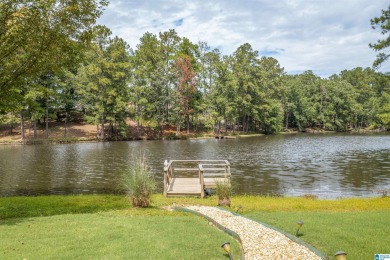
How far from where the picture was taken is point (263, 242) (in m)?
7.57

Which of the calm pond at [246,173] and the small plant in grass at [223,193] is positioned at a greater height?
the small plant in grass at [223,193]

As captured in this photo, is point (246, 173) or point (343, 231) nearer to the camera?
point (343, 231)

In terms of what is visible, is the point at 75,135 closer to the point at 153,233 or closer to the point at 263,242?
the point at 153,233

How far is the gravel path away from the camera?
6746mm

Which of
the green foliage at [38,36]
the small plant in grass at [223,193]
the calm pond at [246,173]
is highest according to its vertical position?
the green foliage at [38,36]

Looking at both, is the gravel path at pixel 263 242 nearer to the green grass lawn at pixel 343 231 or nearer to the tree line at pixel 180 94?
the green grass lawn at pixel 343 231

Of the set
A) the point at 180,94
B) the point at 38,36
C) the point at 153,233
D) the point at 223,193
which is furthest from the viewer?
the point at 180,94

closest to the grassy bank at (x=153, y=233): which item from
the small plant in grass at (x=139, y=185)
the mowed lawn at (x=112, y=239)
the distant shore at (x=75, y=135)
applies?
the mowed lawn at (x=112, y=239)

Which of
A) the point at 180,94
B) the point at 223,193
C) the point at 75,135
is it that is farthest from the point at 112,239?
the point at 180,94

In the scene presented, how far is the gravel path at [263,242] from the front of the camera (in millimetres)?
6746

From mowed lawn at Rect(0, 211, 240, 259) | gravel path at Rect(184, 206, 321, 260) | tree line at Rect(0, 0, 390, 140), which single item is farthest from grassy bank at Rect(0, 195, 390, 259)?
tree line at Rect(0, 0, 390, 140)

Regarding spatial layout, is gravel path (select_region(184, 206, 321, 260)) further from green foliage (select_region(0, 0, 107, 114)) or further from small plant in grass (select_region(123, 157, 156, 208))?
green foliage (select_region(0, 0, 107, 114))

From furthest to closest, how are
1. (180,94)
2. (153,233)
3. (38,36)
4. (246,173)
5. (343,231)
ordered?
(180,94) → (246,173) → (38,36) → (153,233) → (343,231)

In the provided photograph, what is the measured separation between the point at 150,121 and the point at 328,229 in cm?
5430
